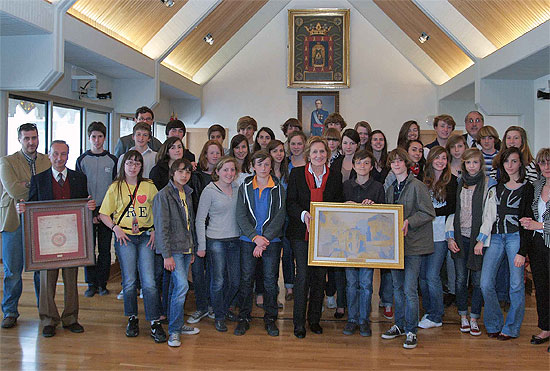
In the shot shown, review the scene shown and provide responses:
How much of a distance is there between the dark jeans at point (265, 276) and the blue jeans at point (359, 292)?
2.01ft

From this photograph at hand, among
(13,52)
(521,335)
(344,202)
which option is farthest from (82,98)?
(521,335)

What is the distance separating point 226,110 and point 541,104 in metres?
6.82

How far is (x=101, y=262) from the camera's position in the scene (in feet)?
16.3

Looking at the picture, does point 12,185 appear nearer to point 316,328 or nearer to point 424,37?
point 316,328

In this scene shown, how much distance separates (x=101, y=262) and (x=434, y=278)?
3.21 m

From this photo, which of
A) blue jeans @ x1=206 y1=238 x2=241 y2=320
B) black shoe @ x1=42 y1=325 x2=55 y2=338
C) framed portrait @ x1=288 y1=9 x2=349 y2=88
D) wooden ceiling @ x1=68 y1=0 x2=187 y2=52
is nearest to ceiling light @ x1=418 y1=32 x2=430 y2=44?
framed portrait @ x1=288 y1=9 x2=349 y2=88

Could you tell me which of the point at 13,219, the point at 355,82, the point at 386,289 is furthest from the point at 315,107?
the point at 13,219

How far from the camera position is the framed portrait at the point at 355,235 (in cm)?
385

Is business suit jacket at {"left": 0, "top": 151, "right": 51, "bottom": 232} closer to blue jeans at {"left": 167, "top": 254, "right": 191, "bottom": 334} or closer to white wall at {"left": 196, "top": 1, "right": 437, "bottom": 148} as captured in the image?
blue jeans at {"left": 167, "top": 254, "right": 191, "bottom": 334}

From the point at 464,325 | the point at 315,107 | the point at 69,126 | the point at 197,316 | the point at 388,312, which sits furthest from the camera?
the point at 315,107

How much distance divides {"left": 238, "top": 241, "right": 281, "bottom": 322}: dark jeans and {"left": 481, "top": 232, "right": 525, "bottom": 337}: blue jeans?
1.70 m

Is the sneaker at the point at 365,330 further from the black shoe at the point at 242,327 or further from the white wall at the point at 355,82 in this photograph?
the white wall at the point at 355,82

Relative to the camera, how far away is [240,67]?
11992mm

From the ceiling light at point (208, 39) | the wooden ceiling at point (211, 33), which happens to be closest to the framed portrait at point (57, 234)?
the wooden ceiling at point (211, 33)
